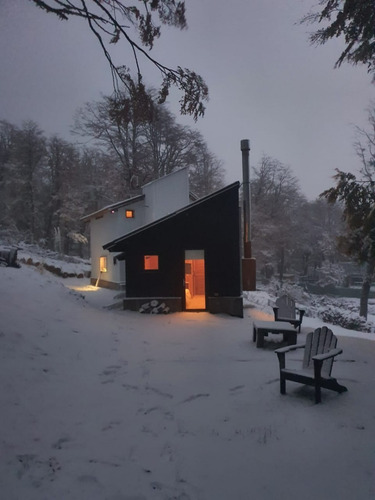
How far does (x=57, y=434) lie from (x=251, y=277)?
1151 centimetres

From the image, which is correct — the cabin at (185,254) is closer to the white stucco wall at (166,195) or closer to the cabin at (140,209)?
the cabin at (140,209)

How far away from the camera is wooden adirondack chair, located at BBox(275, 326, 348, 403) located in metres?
5.16

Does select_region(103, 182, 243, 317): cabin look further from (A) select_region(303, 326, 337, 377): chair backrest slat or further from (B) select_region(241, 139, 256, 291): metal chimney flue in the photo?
(A) select_region(303, 326, 337, 377): chair backrest slat

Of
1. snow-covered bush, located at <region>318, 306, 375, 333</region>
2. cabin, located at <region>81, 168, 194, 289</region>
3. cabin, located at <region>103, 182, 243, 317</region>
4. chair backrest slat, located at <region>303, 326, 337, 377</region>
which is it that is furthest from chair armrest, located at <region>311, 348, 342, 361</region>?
cabin, located at <region>81, 168, 194, 289</region>

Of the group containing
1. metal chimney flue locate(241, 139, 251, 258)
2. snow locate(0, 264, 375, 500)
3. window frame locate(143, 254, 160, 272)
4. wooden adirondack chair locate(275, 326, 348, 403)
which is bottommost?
snow locate(0, 264, 375, 500)

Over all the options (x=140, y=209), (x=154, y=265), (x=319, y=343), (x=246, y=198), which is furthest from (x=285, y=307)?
(x=140, y=209)

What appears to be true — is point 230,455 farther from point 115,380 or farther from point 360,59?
point 360,59

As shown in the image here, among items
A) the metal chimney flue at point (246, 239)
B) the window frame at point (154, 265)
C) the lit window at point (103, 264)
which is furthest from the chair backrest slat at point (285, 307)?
the lit window at point (103, 264)

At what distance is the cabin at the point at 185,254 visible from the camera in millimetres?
13969

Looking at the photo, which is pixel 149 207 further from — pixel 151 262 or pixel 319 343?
→ pixel 319 343

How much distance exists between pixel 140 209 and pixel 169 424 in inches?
684

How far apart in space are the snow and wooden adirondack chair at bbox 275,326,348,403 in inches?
9.1

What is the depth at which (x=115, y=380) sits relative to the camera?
6148mm

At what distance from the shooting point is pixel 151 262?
47.1ft
